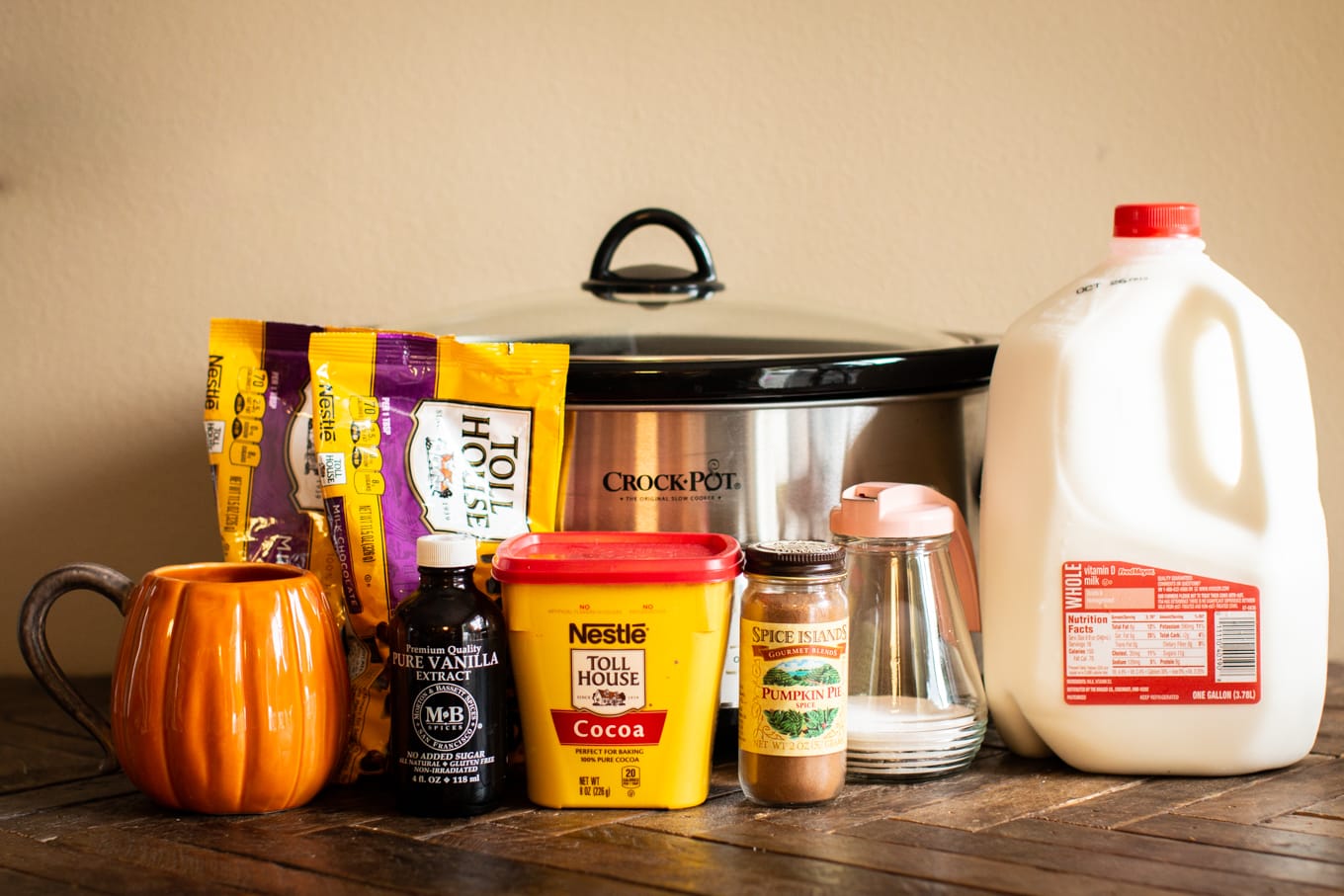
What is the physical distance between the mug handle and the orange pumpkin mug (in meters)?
0.03

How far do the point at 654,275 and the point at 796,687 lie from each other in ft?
1.29

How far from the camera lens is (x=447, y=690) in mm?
804

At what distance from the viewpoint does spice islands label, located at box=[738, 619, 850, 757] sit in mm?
806

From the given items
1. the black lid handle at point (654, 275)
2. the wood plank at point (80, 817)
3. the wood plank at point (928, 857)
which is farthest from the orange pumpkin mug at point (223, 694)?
the black lid handle at point (654, 275)

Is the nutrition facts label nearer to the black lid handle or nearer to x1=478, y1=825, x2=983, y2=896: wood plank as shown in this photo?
x1=478, y1=825, x2=983, y2=896: wood plank

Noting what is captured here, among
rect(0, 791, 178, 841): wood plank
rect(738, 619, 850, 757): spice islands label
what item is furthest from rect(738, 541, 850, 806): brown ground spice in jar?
rect(0, 791, 178, 841): wood plank

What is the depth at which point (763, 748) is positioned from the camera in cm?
82

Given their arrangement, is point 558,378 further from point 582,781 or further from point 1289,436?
point 1289,436

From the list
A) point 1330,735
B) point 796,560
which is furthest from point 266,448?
point 1330,735

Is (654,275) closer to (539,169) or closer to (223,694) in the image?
(539,169)

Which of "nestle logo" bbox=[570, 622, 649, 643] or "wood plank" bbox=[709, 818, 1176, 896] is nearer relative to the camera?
"wood plank" bbox=[709, 818, 1176, 896]

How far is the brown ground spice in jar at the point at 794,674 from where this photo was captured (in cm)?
81

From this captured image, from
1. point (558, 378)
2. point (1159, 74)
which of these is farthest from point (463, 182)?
point (1159, 74)

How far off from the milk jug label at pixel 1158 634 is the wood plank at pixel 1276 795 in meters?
0.06
